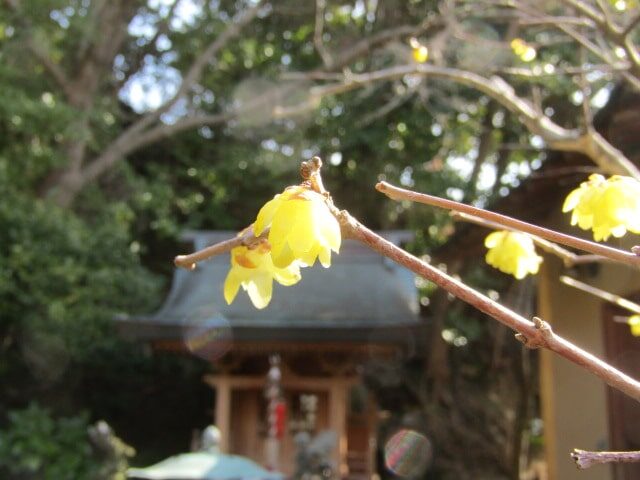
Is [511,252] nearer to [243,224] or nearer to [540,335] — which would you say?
[540,335]

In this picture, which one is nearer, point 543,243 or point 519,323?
point 519,323

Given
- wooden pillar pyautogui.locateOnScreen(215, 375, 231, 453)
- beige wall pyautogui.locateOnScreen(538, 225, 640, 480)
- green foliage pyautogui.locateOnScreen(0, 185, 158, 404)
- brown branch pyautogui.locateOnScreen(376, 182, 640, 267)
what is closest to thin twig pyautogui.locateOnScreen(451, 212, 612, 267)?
brown branch pyautogui.locateOnScreen(376, 182, 640, 267)

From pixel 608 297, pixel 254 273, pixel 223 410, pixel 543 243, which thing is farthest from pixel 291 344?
pixel 254 273

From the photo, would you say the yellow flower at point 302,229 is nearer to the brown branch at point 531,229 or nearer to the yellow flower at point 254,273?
the brown branch at point 531,229

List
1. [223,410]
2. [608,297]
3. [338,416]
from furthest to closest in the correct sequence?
[223,410] < [338,416] < [608,297]

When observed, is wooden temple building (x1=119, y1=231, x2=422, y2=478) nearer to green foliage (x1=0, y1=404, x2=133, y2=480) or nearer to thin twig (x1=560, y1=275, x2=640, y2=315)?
green foliage (x1=0, y1=404, x2=133, y2=480)

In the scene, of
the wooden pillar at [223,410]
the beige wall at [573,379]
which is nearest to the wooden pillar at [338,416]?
the wooden pillar at [223,410]
